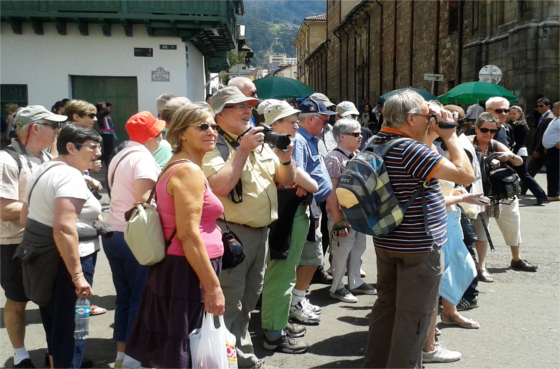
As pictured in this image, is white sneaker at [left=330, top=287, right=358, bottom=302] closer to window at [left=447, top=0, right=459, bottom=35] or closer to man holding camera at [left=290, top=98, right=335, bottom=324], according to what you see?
man holding camera at [left=290, top=98, right=335, bottom=324]

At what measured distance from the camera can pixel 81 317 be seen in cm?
360

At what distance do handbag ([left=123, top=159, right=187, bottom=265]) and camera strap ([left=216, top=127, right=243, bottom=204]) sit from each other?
2.75ft

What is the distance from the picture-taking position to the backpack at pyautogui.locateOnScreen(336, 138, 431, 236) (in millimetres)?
3402

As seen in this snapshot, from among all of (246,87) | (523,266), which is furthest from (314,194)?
(523,266)

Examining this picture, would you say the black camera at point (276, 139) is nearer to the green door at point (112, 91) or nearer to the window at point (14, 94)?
the green door at point (112, 91)

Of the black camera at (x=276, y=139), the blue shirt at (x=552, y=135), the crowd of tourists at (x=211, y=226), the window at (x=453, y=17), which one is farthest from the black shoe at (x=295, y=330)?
the window at (x=453, y=17)

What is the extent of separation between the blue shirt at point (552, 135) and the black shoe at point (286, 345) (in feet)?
29.9

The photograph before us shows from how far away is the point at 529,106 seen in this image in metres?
17.1

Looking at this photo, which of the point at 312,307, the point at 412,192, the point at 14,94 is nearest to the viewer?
the point at 412,192

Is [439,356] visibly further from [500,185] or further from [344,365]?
[500,185]

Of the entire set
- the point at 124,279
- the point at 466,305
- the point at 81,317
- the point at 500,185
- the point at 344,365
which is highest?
the point at 500,185

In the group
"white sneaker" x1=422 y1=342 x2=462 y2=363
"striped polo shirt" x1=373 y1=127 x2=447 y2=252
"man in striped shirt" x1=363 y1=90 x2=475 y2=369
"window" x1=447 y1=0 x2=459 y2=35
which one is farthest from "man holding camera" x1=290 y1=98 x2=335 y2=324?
"window" x1=447 y1=0 x2=459 y2=35

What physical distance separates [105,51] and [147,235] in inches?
569

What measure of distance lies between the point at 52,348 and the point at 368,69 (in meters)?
37.0
